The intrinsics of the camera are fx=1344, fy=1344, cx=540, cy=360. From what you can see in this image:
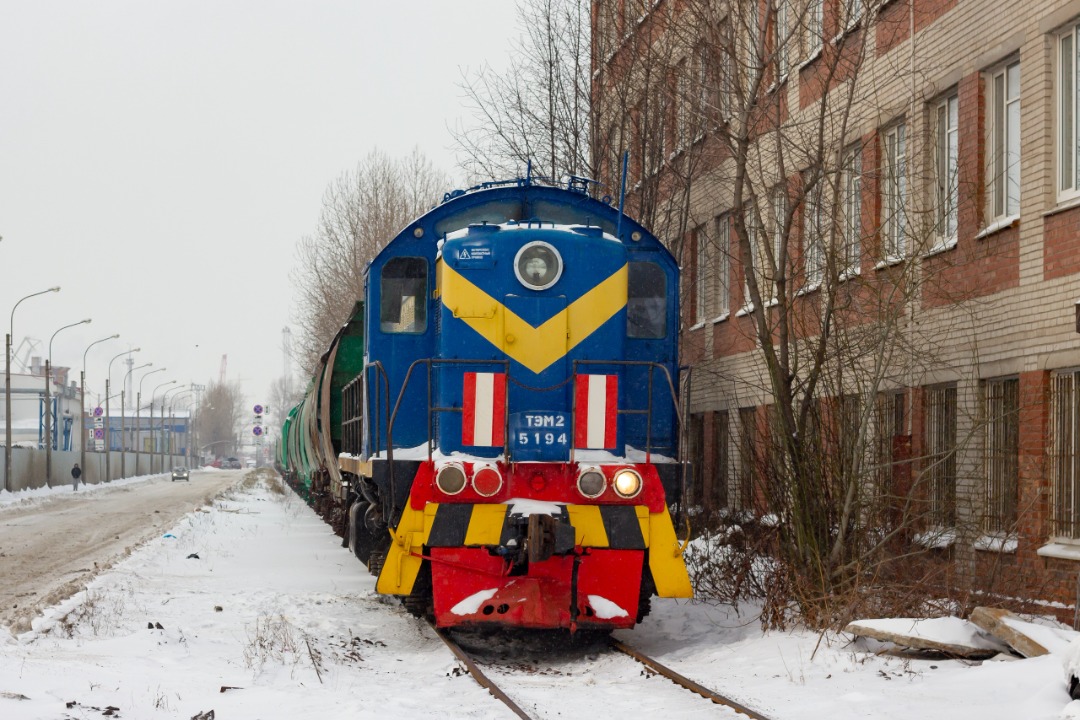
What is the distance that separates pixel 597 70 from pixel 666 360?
11112mm

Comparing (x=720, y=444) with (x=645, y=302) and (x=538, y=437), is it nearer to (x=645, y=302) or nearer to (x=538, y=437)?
(x=645, y=302)

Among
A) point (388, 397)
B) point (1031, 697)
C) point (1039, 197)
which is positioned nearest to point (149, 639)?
point (388, 397)

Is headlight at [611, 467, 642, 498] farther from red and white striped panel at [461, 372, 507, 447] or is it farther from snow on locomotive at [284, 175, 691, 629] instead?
red and white striped panel at [461, 372, 507, 447]

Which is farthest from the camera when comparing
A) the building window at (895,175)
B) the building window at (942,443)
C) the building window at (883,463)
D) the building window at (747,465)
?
the building window at (895,175)

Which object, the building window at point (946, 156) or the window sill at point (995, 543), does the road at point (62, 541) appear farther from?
the building window at point (946, 156)

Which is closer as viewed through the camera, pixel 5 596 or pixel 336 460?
pixel 5 596

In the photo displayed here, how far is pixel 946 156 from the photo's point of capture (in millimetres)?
14391

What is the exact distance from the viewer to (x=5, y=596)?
14.8 m

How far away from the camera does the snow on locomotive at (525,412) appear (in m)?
9.89

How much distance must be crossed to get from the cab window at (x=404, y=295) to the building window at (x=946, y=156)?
225 inches

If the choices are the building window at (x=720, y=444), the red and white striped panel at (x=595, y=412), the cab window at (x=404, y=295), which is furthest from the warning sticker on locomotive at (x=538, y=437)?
the building window at (x=720, y=444)

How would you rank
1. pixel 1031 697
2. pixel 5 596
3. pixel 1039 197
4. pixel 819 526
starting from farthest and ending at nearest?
pixel 5 596 → pixel 1039 197 → pixel 819 526 → pixel 1031 697

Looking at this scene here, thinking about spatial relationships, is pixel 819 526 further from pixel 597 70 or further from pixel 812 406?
pixel 597 70

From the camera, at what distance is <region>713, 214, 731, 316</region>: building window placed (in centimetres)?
2119
